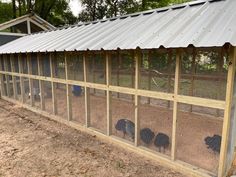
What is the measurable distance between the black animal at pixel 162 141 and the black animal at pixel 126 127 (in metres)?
0.53

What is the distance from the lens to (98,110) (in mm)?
4828

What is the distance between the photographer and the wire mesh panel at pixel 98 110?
4727 millimetres

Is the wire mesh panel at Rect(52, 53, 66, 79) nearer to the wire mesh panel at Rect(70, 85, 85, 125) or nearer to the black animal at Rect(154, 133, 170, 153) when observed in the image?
the wire mesh panel at Rect(70, 85, 85, 125)

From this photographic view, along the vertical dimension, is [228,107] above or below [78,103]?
above

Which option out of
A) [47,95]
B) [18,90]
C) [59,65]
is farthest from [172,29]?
[18,90]

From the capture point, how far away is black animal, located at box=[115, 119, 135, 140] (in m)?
4.16

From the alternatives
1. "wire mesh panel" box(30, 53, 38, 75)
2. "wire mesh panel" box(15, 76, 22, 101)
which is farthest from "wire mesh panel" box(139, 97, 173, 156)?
"wire mesh panel" box(15, 76, 22, 101)

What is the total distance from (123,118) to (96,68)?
1.22m

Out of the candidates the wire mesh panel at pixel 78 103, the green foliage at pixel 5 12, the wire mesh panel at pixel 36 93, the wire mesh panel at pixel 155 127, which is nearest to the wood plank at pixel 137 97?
the wire mesh panel at pixel 155 127

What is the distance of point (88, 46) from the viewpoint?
434 centimetres

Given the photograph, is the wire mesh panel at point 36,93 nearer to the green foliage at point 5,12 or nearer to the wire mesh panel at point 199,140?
the wire mesh panel at point 199,140

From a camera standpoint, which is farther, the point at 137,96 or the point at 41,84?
the point at 41,84

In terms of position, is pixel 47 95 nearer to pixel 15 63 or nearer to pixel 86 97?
pixel 86 97

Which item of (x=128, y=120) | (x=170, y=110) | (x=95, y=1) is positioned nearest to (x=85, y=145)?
(x=128, y=120)
